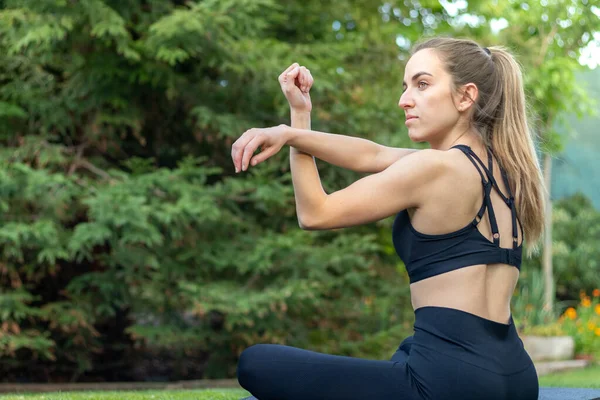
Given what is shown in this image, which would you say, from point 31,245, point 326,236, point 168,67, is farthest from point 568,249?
point 31,245

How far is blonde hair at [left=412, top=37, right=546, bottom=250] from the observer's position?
2109 mm

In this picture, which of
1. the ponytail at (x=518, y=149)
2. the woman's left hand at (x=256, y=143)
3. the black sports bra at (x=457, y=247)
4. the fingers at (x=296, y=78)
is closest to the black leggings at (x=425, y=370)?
the black sports bra at (x=457, y=247)

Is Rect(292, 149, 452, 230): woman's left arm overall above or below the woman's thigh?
above

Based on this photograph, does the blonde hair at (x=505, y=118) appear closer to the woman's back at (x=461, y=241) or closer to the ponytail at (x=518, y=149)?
the ponytail at (x=518, y=149)

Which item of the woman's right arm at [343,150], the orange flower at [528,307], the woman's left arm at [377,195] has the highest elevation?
the woman's right arm at [343,150]

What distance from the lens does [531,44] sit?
31.2ft

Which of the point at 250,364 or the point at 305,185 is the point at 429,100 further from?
the point at 250,364

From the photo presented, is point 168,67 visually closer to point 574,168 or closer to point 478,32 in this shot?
point 478,32

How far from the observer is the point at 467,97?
2.17 metres

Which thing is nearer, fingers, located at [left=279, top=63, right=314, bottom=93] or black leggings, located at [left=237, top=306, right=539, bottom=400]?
black leggings, located at [left=237, top=306, right=539, bottom=400]

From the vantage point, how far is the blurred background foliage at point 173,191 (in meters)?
5.95

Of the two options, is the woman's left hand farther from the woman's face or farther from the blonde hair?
the blonde hair

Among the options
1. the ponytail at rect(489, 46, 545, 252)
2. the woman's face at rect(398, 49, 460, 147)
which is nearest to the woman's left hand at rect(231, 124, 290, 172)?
the woman's face at rect(398, 49, 460, 147)

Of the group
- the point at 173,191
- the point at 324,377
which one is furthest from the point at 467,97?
the point at 173,191
